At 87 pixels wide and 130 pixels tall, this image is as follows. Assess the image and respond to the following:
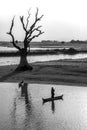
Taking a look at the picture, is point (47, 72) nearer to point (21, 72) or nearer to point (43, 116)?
point (21, 72)

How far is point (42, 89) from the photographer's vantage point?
3156cm

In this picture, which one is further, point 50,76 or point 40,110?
point 50,76

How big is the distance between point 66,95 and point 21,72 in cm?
1460

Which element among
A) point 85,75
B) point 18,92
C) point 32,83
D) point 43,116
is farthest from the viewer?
point 85,75

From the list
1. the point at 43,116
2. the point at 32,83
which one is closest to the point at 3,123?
the point at 43,116

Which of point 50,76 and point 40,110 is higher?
point 40,110

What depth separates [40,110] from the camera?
23.0 m

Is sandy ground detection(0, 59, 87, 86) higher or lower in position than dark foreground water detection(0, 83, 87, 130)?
lower

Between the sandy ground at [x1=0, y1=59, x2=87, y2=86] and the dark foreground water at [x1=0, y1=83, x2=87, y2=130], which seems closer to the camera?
the dark foreground water at [x1=0, y1=83, x2=87, y2=130]

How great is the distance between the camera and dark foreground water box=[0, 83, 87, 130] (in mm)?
19375

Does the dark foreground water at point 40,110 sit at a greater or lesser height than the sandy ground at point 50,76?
greater

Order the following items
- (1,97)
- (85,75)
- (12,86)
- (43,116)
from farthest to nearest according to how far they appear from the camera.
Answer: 1. (85,75)
2. (12,86)
3. (1,97)
4. (43,116)

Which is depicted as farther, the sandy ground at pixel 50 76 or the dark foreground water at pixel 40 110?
the sandy ground at pixel 50 76

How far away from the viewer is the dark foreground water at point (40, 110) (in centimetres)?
1938
